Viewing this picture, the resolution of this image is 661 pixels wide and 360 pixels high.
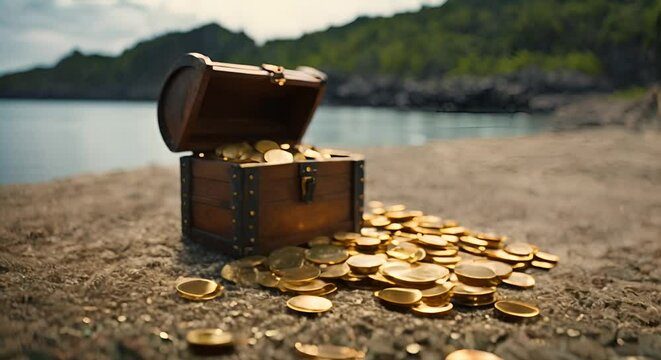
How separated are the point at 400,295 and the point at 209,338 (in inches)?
45.1

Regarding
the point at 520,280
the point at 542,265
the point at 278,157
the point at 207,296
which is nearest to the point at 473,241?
the point at 542,265

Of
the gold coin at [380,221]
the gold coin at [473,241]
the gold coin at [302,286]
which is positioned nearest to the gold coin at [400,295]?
the gold coin at [302,286]

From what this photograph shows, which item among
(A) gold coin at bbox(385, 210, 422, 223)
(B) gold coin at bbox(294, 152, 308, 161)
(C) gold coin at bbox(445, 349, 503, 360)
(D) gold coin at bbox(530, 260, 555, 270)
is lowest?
(D) gold coin at bbox(530, 260, 555, 270)

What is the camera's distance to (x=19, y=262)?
3.24 meters

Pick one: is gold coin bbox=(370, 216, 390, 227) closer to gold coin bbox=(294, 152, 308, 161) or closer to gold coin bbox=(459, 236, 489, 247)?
gold coin bbox=(459, 236, 489, 247)

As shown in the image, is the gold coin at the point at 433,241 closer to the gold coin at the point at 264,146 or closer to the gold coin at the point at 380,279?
the gold coin at the point at 380,279

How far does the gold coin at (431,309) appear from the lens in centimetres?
249

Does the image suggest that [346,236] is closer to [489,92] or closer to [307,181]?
[307,181]

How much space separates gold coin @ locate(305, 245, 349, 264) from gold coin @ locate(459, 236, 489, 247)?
112cm

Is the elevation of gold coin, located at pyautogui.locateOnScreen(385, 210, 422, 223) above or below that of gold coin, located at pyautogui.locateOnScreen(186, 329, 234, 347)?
above

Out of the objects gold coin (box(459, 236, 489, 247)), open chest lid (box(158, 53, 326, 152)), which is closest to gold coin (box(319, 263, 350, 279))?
gold coin (box(459, 236, 489, 247))

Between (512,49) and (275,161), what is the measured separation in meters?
74.9

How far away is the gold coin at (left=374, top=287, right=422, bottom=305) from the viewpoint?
2.57 m

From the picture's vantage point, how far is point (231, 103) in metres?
4.20
